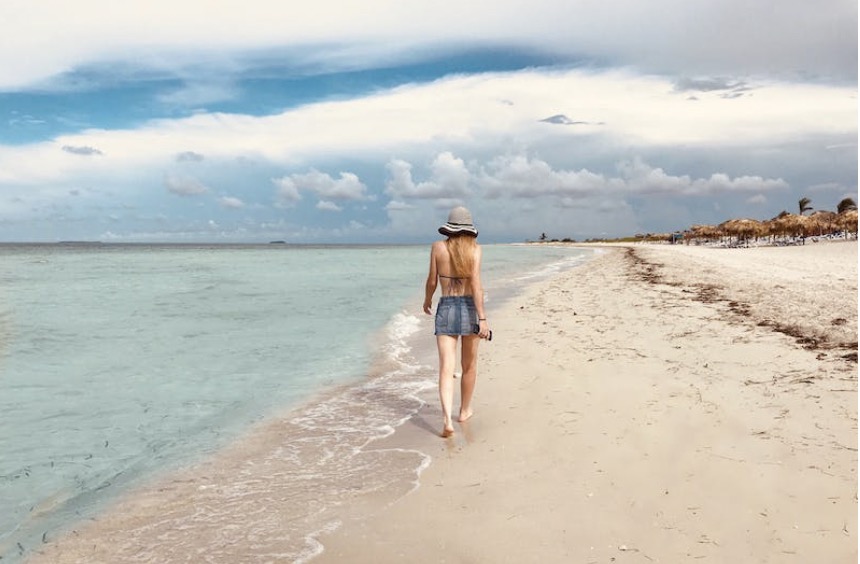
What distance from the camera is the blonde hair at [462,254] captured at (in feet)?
20.5

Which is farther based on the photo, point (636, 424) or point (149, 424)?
point (149, 424)

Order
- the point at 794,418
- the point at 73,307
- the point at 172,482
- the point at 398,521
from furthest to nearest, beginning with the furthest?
the point at 73,307, the point at 794,418, the point at 172,482, the point at 398,521

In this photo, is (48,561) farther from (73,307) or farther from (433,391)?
(73,307)

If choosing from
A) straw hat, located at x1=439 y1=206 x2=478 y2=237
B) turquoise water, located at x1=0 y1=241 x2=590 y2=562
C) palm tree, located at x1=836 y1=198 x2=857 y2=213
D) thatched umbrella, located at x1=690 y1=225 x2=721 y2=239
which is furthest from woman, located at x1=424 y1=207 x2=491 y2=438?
palm tree, located at x1=836 y1=198 x2=857 y2=213

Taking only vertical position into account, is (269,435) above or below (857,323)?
below

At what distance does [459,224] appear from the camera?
6270mm

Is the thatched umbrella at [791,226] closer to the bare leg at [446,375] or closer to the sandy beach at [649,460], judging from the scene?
the sandy beach at [649,460]

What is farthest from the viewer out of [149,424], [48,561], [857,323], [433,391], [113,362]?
[113,362]

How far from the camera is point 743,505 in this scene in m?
4.27

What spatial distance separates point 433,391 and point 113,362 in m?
7.08

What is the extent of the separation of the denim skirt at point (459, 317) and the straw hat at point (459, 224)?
0.75 m

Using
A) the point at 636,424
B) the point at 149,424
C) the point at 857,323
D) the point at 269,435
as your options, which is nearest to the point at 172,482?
the point at 269,435

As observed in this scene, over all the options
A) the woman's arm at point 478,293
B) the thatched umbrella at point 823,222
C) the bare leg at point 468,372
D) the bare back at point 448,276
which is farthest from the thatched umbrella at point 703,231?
the bare back at point 448,276

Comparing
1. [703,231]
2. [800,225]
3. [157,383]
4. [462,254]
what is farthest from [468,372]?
[703,231]
